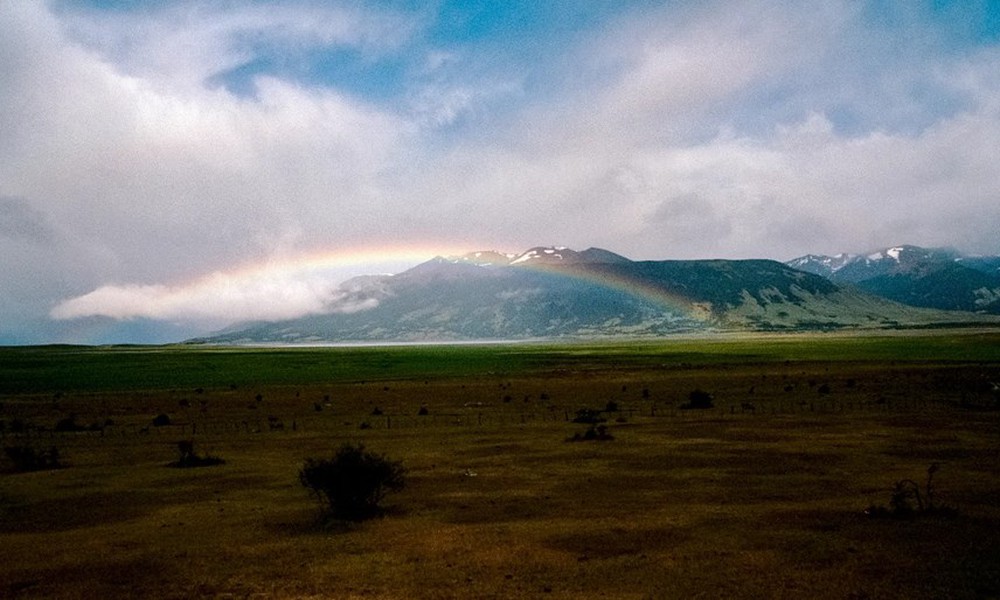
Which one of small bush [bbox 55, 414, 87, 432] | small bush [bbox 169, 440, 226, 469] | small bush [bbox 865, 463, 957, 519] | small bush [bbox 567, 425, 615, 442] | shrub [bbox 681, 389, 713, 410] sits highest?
small bush [bbox 55, 414, 87, 432]

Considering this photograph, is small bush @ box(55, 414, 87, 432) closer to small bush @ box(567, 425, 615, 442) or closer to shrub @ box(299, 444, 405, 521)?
small bush @ box(567, 425, 615, 442)

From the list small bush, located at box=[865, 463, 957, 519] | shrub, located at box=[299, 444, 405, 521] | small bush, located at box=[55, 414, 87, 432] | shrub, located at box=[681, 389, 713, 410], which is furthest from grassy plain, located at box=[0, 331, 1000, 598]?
shrub, located at box=[681, 389, 713, 410]

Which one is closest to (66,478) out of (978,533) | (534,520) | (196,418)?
(534,520)

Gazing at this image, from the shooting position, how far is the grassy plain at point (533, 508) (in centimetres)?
1474

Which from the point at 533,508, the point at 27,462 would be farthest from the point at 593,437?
the point at 27,462

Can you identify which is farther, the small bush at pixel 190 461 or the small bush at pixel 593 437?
the small bush at pixel 593 437

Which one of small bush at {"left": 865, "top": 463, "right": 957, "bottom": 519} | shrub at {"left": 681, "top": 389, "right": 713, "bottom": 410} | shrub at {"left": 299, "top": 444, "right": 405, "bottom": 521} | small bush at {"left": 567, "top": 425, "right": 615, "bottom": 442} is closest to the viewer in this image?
small bush at {"left": 865, "top": 463, "right": 957, "bottom": 519}

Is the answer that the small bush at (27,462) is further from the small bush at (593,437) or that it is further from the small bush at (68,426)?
the small bush at (593,437)

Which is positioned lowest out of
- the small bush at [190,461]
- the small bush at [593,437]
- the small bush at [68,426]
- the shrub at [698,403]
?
the shrub at [698,403]

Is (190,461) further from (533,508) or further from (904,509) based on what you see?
(904,509)

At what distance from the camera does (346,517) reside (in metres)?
21.2

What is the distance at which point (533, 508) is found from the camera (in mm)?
21594

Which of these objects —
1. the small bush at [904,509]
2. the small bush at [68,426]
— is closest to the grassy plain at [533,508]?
the small bush at [904,509]

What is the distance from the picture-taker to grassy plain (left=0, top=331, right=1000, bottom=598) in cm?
1474
